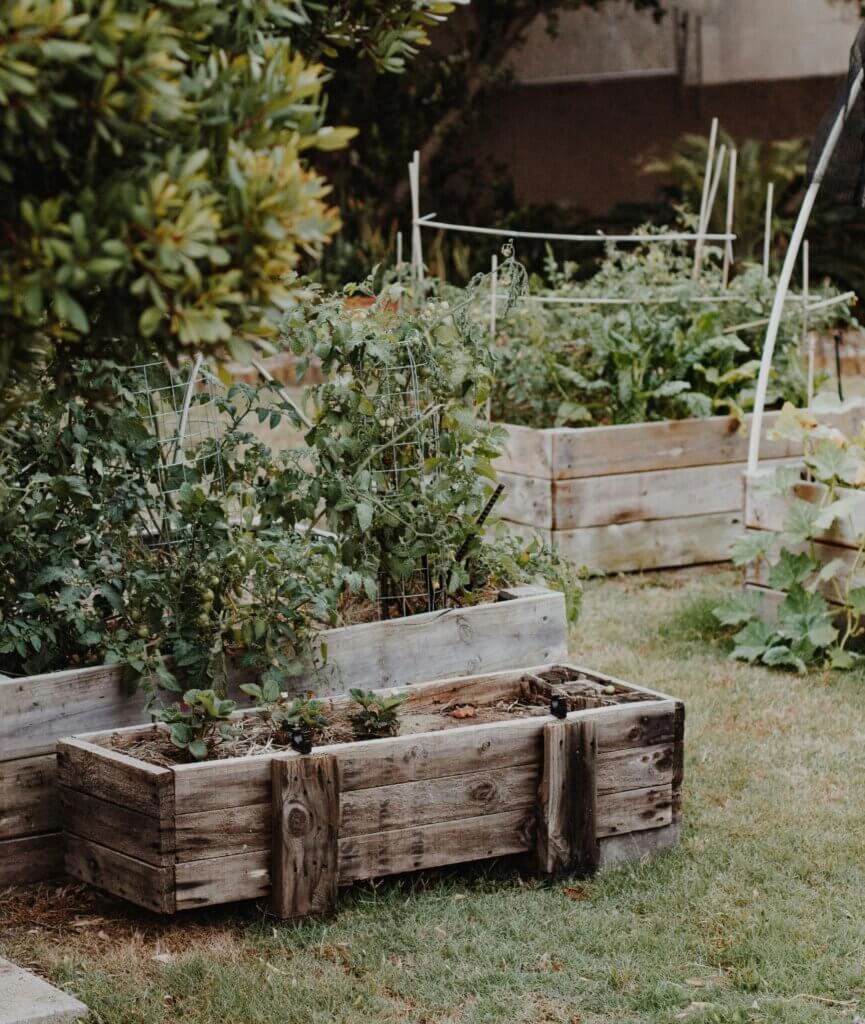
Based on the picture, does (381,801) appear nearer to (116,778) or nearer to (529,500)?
(116,778)

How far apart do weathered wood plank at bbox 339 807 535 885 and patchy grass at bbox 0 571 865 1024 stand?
88mm

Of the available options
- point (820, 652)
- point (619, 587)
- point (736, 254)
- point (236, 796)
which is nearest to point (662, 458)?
point (619, 587)

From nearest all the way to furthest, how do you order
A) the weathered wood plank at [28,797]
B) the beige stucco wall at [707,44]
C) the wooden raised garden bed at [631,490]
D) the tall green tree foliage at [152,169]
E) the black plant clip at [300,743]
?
1. the tall green tree foliage at [152,169]
2. the black plant clip at [300,743]
3. the weathered wood plank at [28,797]
4. the wooden raised garden bed at [631,490]
5. the beige stucco wall at [707,44]

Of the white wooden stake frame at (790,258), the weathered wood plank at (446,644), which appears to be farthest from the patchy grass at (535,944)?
the white wooden stake frame at (790,258)

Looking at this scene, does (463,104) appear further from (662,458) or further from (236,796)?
(236,796)

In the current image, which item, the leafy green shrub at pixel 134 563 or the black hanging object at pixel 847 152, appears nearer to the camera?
the leafy green shrub at pixel 134 563

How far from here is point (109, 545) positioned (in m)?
4.16

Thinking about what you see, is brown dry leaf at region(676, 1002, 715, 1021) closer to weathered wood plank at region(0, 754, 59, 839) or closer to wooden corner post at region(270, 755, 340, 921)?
wooden corner post at region(270, 755, 340, 921)

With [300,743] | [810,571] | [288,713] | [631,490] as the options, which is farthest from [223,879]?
[631,490]

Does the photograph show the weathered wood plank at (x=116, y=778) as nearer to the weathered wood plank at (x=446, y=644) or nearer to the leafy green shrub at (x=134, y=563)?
the leafy green shrub at (x=134, y=563)

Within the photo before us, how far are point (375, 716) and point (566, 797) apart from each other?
20.9 inches

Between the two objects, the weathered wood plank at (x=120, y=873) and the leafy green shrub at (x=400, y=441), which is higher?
the leafy green shrub at (x=400, y=441)

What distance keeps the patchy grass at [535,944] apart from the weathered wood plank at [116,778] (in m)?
0.34

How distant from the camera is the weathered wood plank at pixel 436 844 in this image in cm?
368
